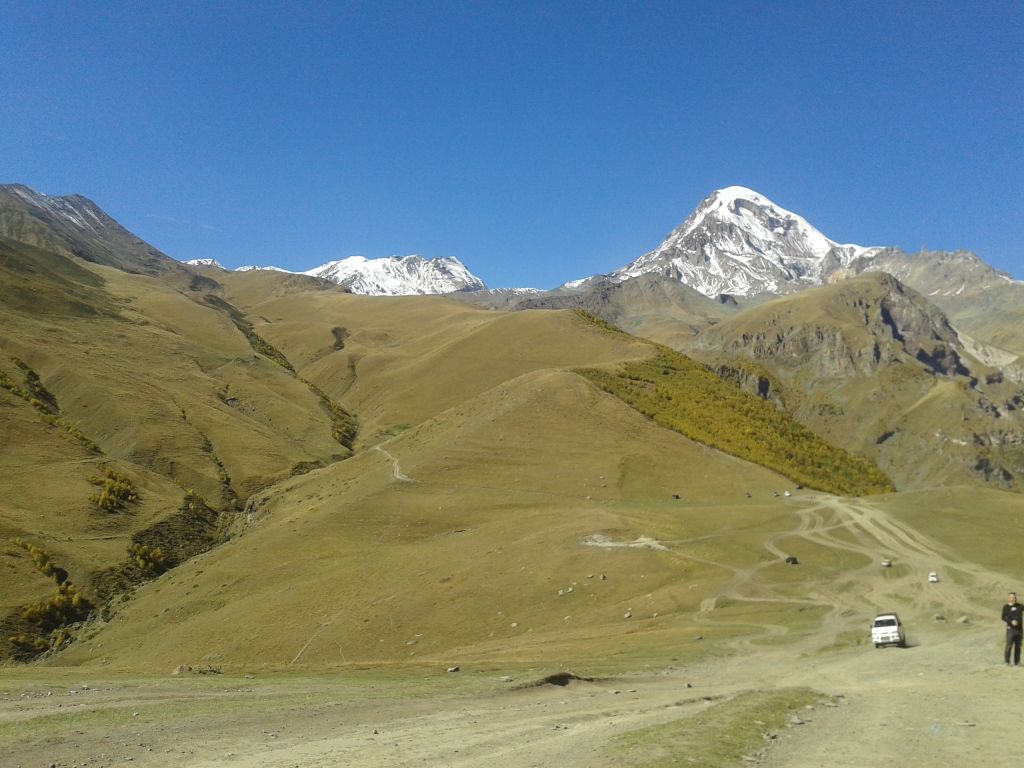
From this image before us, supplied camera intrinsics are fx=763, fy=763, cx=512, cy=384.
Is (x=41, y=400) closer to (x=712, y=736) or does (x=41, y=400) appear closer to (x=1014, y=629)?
(x=712, y=736)

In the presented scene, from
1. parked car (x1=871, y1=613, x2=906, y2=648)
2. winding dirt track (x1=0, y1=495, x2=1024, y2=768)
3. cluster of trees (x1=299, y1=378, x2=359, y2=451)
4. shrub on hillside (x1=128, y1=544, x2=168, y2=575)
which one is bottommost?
shrub on hillside (x1=128, y1=544, x2=168, y2=575)

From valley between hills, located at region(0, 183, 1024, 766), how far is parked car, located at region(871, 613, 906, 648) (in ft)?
2.54

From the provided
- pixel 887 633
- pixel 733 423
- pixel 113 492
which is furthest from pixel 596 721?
pixel 733 423

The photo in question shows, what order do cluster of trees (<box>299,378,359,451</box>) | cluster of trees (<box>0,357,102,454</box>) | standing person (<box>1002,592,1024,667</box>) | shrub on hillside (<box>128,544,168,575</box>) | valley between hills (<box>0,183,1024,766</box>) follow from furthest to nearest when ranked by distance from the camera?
cluster of trees (<box>299,378,359,451</box>)
cluster of trees (<box>0,357,102,454</box>)
shrub on hillside (<box>128,544,168,575</box>)
standing person (<box>1002,592,1024,667</box>)
valley between hills (<box>0,183,1024,766</box>)

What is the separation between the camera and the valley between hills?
1777 cm

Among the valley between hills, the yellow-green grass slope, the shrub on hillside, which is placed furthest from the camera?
the shrub on hillside

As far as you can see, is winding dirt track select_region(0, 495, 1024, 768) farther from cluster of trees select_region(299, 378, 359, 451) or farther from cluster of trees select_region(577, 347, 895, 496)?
cluster of trees select_region(299, 378, 359, 451)

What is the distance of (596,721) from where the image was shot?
18.6 metres

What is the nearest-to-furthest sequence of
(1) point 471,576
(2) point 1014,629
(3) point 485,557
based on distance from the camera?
1. (2) point 1014,629
2. (1) point 471,576
3. (3) point 485,557

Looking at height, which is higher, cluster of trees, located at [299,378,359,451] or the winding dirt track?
cluster of trees, located at [299,378,359,451]

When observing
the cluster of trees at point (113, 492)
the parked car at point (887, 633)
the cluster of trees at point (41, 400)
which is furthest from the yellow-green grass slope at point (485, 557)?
the cluster of trees at point (41, 400)

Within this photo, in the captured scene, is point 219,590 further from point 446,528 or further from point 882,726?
point 882,726

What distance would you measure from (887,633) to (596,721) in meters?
19.4

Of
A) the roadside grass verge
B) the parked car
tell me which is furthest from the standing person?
the roadside grass verge
